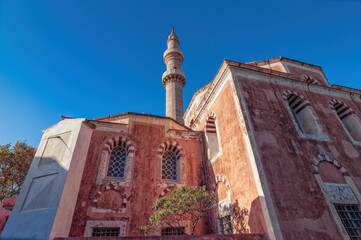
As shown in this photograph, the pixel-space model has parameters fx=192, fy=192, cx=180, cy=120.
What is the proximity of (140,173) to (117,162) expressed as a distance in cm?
112

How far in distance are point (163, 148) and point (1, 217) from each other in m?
7.31

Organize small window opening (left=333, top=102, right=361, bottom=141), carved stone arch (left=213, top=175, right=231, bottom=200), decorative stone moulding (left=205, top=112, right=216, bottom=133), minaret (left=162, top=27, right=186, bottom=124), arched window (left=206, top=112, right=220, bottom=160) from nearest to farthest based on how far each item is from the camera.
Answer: carved stone arch (left=213, top=175, right=231, bottom=200) < small window opening (left=333, top=102, right=361, bottom=141) < arched window (left=206, top=112, right=220, bottom=160) < decorative stone moulding (left=205, top=112, right=216, bottom=133) < minaret (left=162, top=27, right=186, bottom=124)

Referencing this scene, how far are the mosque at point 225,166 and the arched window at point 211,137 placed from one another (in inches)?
1.8

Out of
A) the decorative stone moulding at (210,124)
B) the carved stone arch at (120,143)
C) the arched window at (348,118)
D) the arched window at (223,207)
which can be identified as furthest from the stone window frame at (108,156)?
the arched window at (348,118)

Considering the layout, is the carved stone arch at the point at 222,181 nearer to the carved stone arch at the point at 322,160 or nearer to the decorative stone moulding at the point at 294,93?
the carved stone arch at the point at 322,160

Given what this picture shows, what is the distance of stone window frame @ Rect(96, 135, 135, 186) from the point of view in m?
7.02

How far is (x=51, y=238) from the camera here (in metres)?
4.21

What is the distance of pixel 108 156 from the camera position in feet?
25.2

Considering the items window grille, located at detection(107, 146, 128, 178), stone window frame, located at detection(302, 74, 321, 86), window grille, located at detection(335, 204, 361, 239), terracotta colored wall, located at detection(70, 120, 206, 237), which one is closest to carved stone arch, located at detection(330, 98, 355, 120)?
stone window frame, located at detection(302, 74, 321, 86)

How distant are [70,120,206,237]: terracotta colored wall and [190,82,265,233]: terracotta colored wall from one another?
1004 millimetres

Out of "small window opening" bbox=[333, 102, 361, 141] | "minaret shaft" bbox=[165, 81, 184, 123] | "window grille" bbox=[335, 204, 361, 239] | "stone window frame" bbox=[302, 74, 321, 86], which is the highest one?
"minaret shaft" bbox=[165, 81, 184, 123]

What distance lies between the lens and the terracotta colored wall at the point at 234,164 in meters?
4.98

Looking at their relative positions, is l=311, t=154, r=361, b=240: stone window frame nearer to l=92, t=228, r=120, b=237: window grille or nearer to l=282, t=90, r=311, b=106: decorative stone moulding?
l=282, t=90, r=311, b=106: decorative stone moulding

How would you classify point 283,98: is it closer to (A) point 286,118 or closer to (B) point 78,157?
(A) point 286,118
